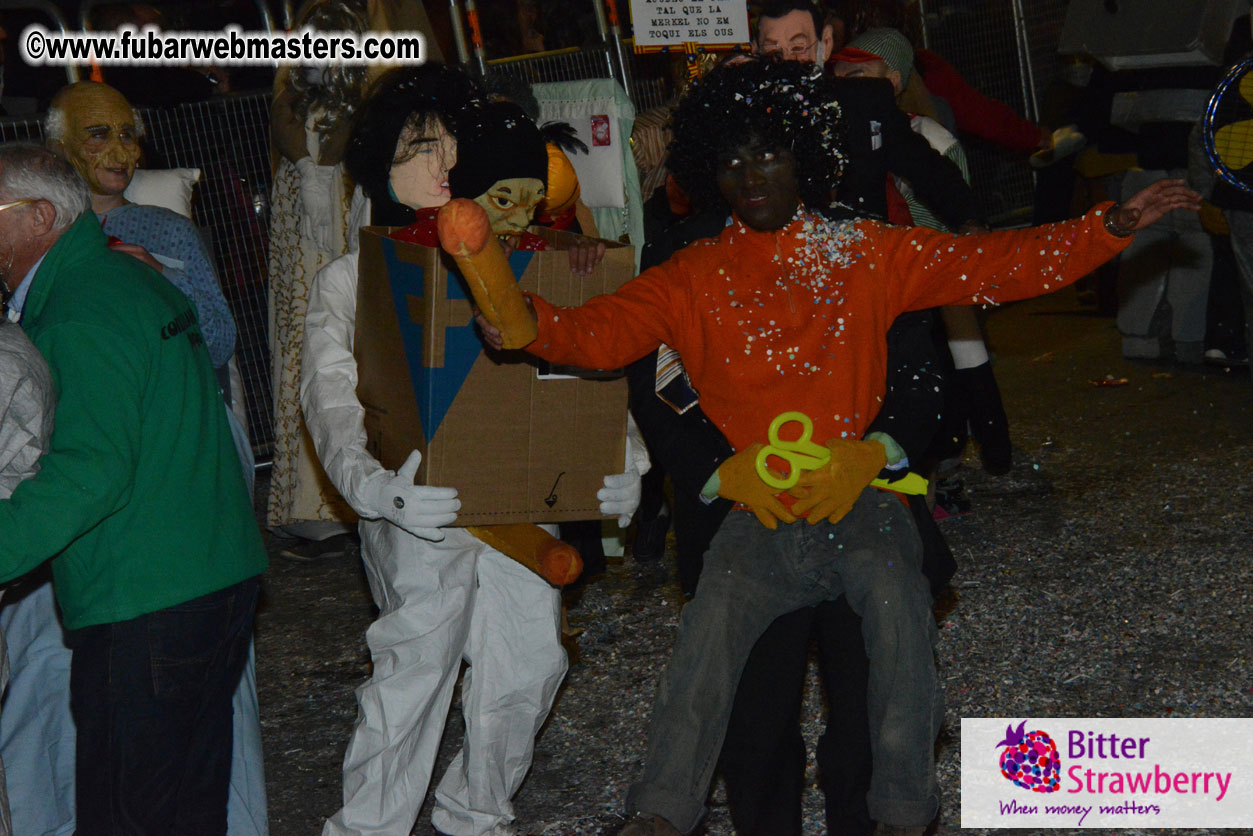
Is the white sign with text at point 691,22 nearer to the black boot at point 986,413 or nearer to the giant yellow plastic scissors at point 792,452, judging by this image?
the black boot at point 986,413

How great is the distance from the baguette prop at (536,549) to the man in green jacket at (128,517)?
0.58 metres

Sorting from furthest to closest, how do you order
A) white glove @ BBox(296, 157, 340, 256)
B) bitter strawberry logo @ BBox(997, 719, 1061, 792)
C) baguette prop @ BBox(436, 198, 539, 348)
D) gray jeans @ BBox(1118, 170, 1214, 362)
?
gray jeans @ BBox(1118, 170, 1214, 362), white glove @ BBox(296, 157, 340, 256), bitter strawberry logo @ BBox(997, 719, 1061, 792), baguette prop @ BBox(436, 198, 539, 348)

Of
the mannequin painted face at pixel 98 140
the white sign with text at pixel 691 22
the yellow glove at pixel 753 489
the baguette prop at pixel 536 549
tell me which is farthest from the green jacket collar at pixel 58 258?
the white sign with text at pixel 691 22

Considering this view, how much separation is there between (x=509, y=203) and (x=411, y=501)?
2.42 ft

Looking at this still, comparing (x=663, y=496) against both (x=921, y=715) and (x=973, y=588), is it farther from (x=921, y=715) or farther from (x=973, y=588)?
(x=921, y=715)

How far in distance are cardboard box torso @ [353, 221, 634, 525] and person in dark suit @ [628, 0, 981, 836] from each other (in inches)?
6.1

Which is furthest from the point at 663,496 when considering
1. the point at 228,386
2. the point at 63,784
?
the point at 63,784

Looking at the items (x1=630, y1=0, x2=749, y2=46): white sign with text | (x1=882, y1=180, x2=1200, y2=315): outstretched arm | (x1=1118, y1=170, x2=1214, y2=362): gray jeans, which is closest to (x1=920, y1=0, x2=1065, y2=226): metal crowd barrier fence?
(x1=1118, y1=170, x2=1214, y2=362): gray jeans

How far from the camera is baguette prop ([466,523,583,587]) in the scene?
9.82 ft

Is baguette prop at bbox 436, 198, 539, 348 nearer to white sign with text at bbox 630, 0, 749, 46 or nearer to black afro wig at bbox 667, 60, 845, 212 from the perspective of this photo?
black afro wig at bbox 667, 60, 845, 212

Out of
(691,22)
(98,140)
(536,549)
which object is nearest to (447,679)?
(536,549)

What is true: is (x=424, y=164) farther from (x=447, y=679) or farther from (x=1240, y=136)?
(x=1240, y=136)

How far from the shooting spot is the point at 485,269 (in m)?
2.44

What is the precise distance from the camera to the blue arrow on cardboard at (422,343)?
9.57 ft
